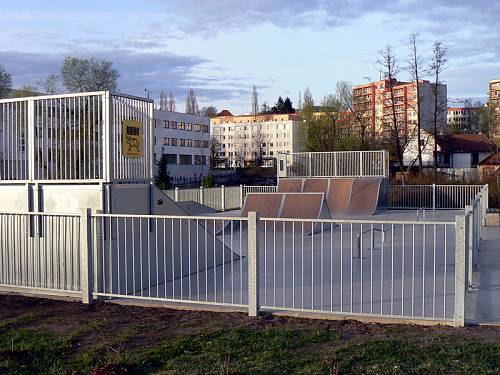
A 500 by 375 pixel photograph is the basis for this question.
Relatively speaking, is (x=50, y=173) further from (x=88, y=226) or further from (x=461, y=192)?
(x=461, y=192)

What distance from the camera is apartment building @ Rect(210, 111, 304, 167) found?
12125 cm

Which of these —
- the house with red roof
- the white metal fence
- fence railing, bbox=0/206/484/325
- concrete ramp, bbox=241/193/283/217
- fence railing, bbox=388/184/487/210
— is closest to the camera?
fence railing, bbox=0/206/484/325

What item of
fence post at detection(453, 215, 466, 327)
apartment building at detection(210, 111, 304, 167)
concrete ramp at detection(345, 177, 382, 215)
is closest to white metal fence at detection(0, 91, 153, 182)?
fence post at detection(453, 215, 466, 327)

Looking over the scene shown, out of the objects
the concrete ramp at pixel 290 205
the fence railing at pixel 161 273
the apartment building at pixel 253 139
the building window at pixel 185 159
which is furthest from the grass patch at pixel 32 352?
the apartment building at pixel 253 139

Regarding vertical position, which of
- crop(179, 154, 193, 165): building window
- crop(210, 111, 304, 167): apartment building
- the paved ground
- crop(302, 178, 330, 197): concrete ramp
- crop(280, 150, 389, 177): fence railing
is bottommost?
the paved ground

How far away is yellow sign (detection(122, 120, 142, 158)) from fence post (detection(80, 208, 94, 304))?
1595mm

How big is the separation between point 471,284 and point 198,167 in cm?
8210

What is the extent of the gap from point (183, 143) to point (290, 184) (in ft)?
195

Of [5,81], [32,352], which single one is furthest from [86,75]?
[32,352]

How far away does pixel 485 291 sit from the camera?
995 cm

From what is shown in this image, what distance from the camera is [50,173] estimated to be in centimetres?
1067

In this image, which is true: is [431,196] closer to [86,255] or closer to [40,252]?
[40,252]

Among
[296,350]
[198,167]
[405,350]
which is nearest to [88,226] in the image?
[296,350]

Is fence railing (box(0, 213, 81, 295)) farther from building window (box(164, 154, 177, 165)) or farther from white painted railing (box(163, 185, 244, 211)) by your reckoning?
building window (box(164, 154, 177, 165))
